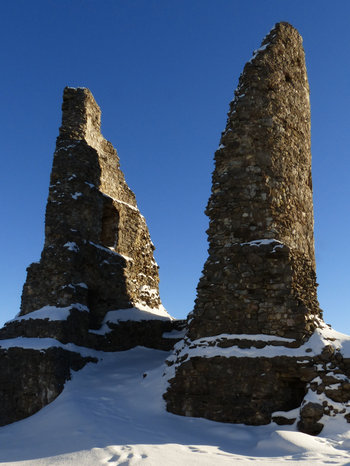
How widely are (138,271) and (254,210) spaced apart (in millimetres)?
5696

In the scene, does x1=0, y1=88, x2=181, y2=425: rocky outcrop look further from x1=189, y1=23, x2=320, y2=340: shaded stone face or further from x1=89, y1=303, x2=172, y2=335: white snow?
x1=189, y1=23, x2=320, y2=340: shaded stone face

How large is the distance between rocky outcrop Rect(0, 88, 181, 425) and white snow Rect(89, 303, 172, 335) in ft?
0.09

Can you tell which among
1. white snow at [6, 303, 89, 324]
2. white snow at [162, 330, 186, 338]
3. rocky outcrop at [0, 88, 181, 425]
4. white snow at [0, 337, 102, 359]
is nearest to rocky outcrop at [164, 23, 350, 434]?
white snow at [0, 337, 102, 359]

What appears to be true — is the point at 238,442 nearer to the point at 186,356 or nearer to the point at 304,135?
the point at 186,356

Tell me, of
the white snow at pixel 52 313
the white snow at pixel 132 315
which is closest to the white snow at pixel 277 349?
the white snow at pixel 52 313

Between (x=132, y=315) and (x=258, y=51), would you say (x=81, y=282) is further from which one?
(x=258, y=51)

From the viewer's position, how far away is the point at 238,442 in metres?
6.77

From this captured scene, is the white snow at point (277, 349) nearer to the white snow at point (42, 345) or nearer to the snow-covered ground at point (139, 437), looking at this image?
the snow-covered ground at point (139, 437)

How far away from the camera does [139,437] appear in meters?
6.61

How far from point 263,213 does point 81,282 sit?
192 inches

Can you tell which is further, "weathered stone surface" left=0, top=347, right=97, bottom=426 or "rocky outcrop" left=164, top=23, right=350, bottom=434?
"weathered stone surface" left=0, top=347, right=97, bottom=426

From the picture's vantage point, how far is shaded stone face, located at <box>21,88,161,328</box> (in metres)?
11.4

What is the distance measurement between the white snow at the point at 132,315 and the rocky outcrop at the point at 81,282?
0.03m

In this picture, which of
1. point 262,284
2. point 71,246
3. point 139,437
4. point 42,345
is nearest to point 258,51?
point 262,284
